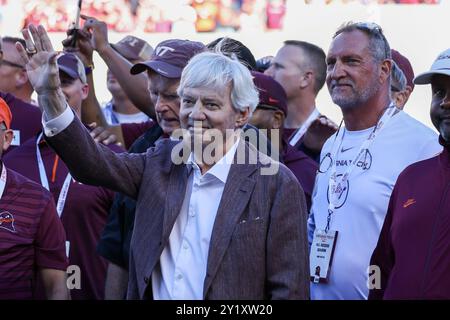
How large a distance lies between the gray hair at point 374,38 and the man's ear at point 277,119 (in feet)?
2.35

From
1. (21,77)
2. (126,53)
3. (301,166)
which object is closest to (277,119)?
(301,166)

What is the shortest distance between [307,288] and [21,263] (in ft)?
4.77

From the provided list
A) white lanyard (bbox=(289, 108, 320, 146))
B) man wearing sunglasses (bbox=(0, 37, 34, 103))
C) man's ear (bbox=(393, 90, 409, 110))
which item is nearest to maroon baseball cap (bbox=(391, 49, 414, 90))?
man's ear (bbox=(393, 90, 409, 110))

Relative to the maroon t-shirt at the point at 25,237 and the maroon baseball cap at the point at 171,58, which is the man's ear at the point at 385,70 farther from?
the maroon t-shirt at the point at 25,237

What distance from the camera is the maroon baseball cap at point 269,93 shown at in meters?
5.72

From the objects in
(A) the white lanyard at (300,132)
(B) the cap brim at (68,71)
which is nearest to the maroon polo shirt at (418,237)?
(A) the white lanyard at (300,132)

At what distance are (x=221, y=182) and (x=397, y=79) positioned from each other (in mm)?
1948

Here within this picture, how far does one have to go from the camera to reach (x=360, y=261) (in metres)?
4.73

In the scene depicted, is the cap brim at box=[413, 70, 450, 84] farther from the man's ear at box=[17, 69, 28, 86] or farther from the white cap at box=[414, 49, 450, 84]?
the man's ear at box=[17, 69, 28, 86]

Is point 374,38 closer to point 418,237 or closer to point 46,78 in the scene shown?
point 418,237

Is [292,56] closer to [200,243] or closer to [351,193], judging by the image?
[351,193]

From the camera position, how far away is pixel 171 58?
4996 mm

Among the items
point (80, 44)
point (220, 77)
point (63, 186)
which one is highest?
point (220, 77)

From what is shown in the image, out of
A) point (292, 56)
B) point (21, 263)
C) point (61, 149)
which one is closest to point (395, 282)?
point (61, 149)
